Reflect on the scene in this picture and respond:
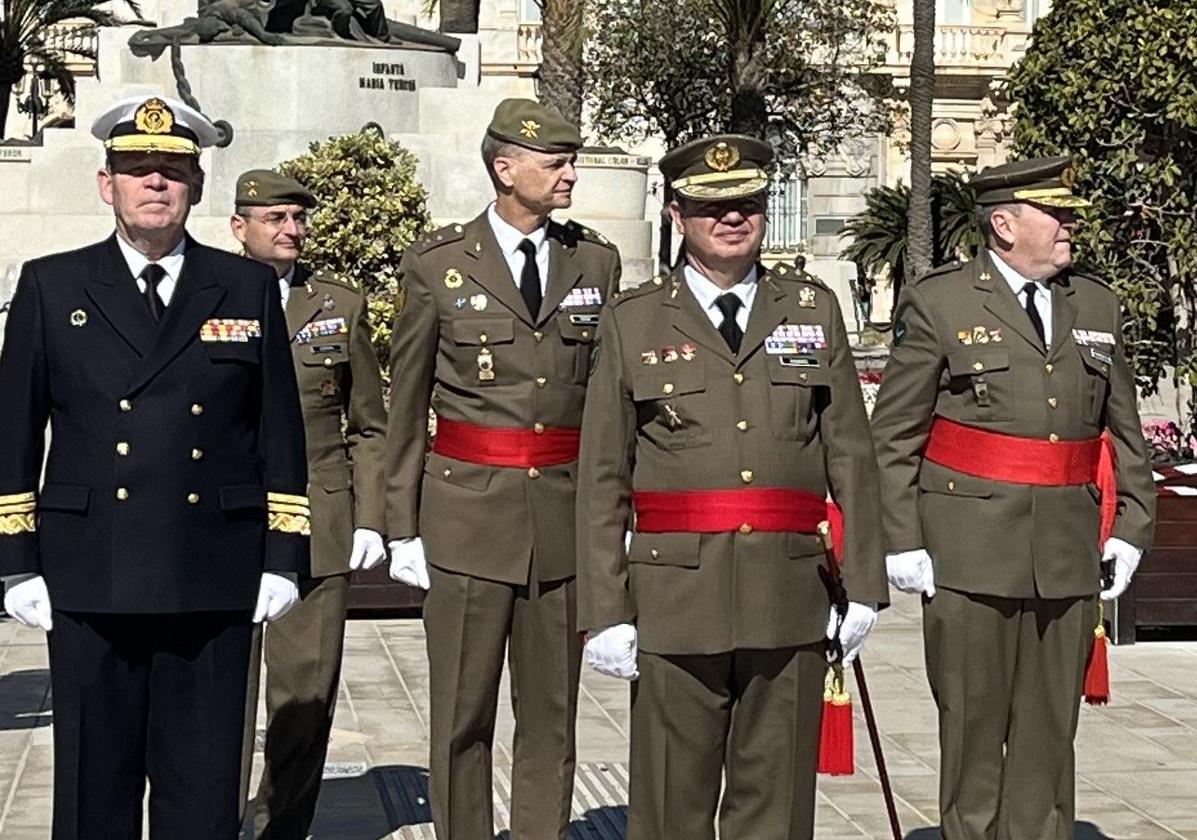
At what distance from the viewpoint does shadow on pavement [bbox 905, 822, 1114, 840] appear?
854cm

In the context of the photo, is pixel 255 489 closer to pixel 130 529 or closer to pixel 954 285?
pixel 130 529

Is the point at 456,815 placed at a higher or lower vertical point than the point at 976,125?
lower

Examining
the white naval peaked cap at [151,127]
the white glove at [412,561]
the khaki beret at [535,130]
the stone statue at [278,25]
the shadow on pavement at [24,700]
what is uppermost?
the stone statue at [278,25]

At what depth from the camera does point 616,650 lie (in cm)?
635

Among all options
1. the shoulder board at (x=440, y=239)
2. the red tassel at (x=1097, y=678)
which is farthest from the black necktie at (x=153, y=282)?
the red tassel at (x=1097, y=678)

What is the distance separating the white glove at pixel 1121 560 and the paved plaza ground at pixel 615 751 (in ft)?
4.72

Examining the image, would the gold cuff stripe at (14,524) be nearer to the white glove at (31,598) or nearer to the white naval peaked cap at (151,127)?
the white glove at (31,598)

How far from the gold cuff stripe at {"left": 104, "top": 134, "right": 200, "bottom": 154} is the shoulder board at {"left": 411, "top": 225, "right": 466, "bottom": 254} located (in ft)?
5.17

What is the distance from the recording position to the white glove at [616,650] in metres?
6.35

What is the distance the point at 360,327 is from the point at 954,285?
1932 millimetres

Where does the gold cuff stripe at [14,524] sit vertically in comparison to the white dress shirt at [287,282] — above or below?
below

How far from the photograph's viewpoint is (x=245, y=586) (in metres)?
6.13

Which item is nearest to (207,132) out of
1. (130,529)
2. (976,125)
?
(130,529)

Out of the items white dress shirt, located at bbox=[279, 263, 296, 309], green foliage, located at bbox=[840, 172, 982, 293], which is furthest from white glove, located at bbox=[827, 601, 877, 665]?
green foliage, located at bbox=[840, 172, 982, 293]
